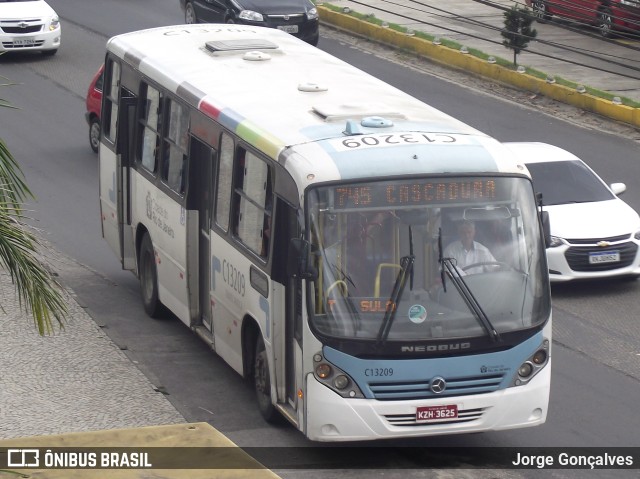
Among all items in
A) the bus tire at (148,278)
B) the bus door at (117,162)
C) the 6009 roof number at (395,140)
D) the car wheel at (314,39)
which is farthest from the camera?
the car wheel at (314,39)

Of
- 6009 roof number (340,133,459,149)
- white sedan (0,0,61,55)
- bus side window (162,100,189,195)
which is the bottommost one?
white sedan (0,0,61,55)

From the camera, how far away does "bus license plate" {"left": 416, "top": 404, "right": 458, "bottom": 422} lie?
989cm

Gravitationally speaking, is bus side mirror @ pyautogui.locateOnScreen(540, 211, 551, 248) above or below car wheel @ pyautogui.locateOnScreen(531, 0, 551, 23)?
above

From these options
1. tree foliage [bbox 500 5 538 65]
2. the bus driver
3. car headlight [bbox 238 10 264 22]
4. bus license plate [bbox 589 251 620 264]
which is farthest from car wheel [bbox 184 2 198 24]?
the bus driver

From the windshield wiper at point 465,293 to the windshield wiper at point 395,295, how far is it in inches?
9.6

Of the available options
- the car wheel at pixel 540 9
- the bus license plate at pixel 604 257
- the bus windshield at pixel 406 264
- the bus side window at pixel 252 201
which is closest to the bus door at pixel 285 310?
the bus side window at pixel 252 201

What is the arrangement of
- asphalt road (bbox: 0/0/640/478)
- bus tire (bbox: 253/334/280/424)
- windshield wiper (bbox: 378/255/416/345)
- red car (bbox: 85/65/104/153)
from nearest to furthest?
windshield wiper (bbox: 378/255/416/345) < bus tire (bbox: 253/334/280/424) < asphalt road (bbox: 0/0/640/478) < red car (bbox: 85/65/104/153)

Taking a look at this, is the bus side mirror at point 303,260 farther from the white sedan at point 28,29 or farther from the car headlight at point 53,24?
the car headlight at point 53,24

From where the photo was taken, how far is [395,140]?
10.4 metres

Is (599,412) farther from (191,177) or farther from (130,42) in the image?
(130,42)

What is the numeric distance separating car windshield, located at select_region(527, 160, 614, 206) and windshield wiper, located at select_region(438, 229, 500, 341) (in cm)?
631

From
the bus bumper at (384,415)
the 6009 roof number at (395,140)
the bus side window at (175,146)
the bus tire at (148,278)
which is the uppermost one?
the 6009 roof number at (395,140)

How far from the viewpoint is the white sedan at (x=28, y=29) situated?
2795 cm

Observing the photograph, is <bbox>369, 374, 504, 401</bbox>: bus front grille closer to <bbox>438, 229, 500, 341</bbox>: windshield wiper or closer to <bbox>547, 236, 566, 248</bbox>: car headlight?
<bbox>438, 229, 500, 341</bbox>: windshield wiper
